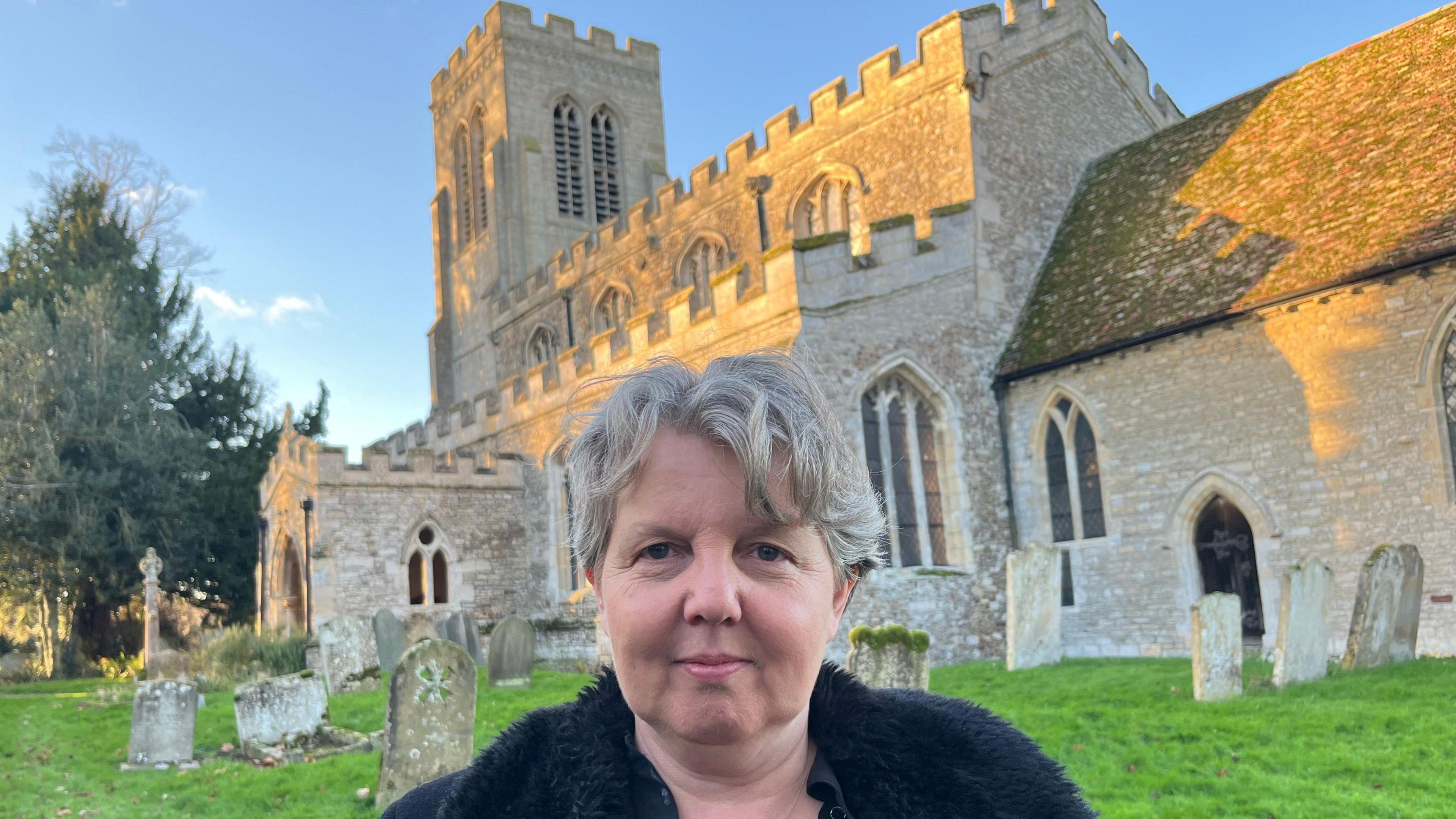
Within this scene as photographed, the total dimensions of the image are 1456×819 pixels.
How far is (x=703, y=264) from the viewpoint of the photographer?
805 inches

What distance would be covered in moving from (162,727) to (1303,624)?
8.91m

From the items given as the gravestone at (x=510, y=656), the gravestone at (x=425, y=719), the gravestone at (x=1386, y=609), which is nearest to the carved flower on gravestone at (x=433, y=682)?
the gravestone at (x=425, y=719)

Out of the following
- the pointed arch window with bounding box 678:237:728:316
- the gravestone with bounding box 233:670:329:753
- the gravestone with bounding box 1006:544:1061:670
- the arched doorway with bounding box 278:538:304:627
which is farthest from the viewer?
the pointed arch window with bounding box 678:237:728:316

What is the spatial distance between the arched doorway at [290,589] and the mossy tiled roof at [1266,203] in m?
11.9

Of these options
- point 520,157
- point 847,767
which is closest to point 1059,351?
point 847,767

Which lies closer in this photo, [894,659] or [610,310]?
[894,659]

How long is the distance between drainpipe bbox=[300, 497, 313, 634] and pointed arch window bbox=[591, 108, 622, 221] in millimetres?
15458

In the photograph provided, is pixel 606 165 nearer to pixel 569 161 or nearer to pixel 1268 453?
pixel 569 161

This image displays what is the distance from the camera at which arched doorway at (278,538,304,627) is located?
17.9 m

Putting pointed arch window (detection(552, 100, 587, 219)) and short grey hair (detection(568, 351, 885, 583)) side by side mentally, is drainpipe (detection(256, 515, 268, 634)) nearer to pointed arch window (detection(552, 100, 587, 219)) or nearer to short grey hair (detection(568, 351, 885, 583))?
pointed arch window (detection(552, 100, 587, 219))

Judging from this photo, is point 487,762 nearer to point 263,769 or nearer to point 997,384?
point 263,769

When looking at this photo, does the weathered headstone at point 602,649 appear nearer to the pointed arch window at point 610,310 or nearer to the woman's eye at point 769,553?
the woman's eye at point 769,553

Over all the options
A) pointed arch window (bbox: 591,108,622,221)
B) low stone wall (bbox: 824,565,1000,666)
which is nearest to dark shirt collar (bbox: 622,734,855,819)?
low stone wall (bbox: 824,565,1000,666)

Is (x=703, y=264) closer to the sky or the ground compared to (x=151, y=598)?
closer to the sky
